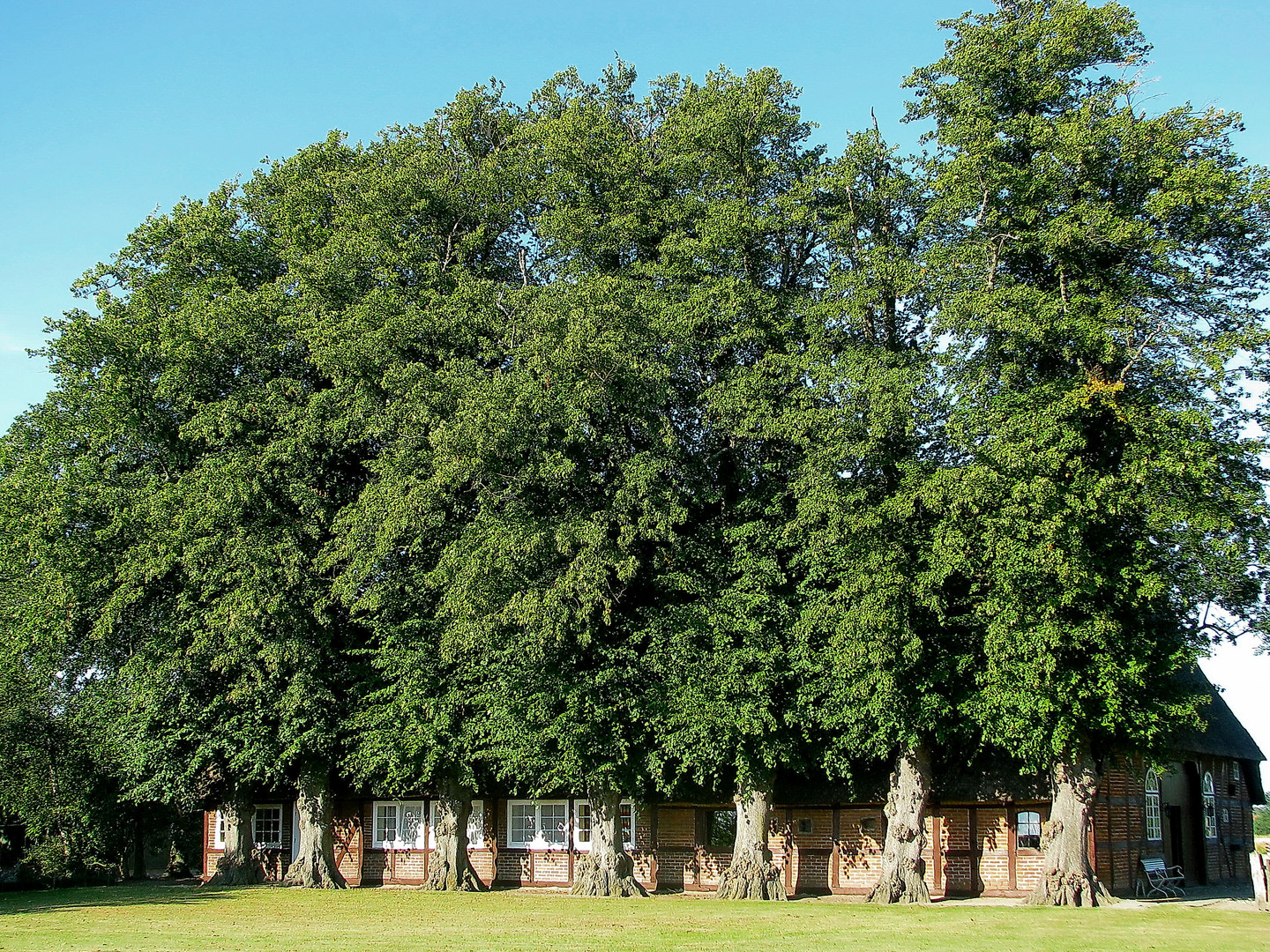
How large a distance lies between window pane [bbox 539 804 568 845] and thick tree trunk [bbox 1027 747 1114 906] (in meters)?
13.4

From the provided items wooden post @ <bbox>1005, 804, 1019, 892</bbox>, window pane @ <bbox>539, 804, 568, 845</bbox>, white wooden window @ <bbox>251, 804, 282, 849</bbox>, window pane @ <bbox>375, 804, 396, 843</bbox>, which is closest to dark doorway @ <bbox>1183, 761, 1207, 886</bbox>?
wooden post @ <bbox>1005, 804, 1019, 892</bbox>

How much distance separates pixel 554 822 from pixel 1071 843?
1459 cm

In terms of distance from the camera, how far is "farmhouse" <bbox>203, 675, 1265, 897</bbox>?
26.9 m

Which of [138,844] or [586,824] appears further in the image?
[138,844]

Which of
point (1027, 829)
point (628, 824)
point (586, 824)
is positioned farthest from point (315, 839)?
point (1027, 829)

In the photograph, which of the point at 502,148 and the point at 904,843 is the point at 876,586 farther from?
the point at 502,148

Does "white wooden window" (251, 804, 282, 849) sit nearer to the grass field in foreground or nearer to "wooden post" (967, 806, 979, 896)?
the grass field in foreground

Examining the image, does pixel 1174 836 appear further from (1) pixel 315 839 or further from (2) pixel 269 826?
(2) pixel 269 826

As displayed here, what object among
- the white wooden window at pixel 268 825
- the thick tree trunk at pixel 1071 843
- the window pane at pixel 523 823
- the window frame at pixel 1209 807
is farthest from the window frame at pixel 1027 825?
the white wooden window at pixel 268 825

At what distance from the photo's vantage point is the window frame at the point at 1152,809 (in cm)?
2888

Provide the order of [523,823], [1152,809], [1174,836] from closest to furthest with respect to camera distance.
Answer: [1152,809] → [1174,836] → [523,823]

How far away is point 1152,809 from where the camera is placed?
29.4m

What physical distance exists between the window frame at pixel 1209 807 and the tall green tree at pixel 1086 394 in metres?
9.75

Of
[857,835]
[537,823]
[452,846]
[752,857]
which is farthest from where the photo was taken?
[537,823]
